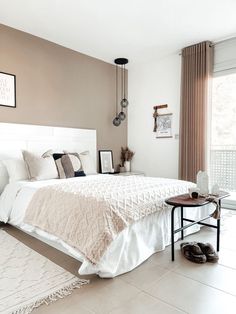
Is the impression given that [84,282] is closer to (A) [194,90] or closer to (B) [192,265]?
(B) [192,265]

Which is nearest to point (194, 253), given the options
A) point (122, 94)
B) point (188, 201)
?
point (188, 201)

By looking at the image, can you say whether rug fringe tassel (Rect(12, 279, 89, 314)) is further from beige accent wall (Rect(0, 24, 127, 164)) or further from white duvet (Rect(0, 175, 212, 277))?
beige accent wall (Rect(0, 24, 127, 164))

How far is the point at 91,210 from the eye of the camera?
6.31 feet

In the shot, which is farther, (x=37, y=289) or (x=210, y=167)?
(x=210, y=167)

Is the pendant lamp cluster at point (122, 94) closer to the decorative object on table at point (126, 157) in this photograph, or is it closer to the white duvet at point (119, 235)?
the decorative object on table at point (126, 157)

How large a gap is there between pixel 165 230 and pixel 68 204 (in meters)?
1.05

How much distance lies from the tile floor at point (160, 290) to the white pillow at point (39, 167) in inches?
44.1

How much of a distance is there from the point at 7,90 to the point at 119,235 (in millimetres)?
2790

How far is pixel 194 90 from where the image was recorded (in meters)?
4.16

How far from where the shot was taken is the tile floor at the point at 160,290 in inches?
60.1

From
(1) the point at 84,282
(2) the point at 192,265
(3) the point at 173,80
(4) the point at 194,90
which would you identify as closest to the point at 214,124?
(4) the point at 194,90

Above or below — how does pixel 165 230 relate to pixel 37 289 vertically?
above

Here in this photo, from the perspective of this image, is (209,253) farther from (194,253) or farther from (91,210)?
(91,210)

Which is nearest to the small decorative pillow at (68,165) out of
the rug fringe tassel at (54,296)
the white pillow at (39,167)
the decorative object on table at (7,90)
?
the white pillow at (39,167)
